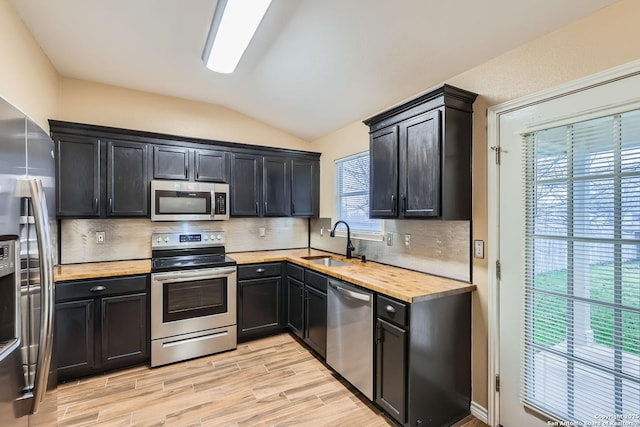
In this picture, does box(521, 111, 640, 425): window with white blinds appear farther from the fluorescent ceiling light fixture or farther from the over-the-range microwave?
the over-the-range microwave

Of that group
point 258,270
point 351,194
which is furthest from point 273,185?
point 258,270

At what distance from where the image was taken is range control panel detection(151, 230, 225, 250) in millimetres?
3480

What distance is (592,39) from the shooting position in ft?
5.30

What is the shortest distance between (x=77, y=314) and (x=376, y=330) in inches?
99.1

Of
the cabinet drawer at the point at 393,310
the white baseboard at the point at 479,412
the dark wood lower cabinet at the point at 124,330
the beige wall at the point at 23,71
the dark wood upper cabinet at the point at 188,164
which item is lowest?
the white baseboard at the point at 479,412

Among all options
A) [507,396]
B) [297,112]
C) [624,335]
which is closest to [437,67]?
[297,112]

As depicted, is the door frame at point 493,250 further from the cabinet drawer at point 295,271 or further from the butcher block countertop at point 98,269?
the butcher block countertop at point 98,269

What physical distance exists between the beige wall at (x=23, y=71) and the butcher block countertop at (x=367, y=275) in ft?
4.46

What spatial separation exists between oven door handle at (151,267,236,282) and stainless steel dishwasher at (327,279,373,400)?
118 cm

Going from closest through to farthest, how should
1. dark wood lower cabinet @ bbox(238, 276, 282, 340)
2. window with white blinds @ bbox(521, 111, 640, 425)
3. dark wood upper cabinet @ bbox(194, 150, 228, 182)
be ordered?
1. window with white blinds @ bbox(521, 111, 640, 425)
2. dark wood lower cabinet @ bbox(238, 276, 282, 340)
3. dark wood upper cabinet @ bbox(194, 150, 228, 182)

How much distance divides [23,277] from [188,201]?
2402 millimetres

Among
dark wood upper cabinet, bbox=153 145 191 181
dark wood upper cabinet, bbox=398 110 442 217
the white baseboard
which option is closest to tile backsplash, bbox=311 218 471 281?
dark wood upper cabinet, bbox=398 110 442 217

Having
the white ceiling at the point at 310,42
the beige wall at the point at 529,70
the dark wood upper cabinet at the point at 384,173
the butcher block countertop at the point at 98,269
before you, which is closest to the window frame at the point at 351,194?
the dark wood upper cabinet at the point at 384,173

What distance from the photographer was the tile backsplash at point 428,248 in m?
2.31
